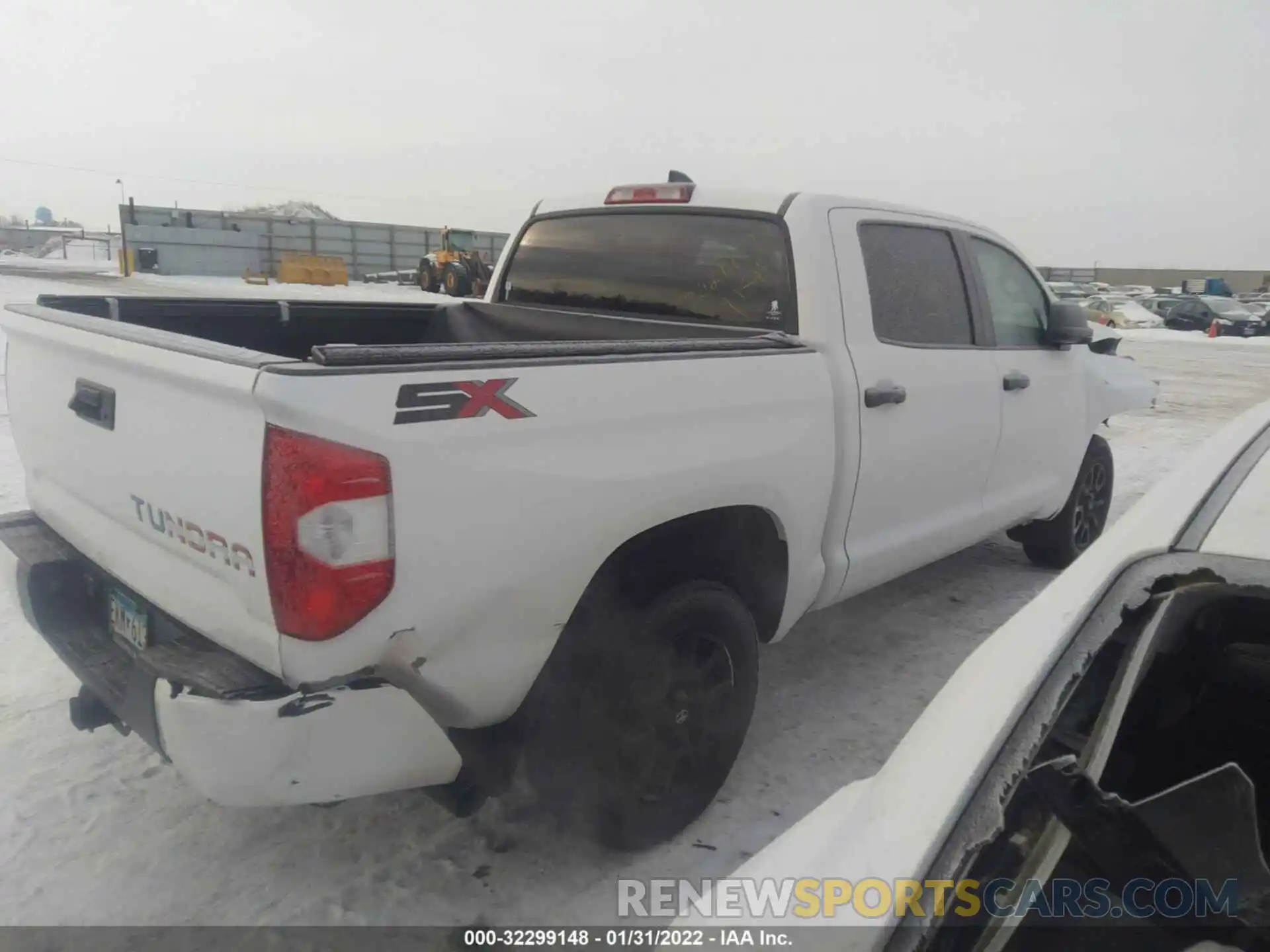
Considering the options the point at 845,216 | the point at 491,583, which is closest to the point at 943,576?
the point at 845,216

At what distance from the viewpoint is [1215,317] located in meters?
33.0

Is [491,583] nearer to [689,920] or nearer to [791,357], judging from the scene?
[689,920]

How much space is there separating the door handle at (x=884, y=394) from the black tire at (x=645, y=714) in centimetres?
92

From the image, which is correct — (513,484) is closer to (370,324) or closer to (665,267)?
(665,267)

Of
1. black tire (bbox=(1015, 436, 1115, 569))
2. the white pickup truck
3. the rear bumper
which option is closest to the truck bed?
the white pickup truck

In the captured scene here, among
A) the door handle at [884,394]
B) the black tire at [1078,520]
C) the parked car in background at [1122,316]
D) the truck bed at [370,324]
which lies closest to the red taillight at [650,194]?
the truck bed at [370,324]

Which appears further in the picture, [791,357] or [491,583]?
[791,357]

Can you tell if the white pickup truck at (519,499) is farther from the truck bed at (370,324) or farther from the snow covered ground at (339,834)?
the snow covered ground at (339,834)

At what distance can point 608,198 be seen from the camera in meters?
3.94

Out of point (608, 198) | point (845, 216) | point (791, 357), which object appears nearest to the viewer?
point (791, 357)

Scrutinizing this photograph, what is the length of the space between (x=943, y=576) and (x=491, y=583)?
379cm

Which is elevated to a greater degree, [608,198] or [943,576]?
[608,198]

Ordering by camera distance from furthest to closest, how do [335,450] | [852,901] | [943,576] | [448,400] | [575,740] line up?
1. [943,576]
2. [575,740]
3. [448,400]
4. [335,450]
5. [852,901]

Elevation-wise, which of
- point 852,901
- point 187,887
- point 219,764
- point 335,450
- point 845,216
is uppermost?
point 845,216
